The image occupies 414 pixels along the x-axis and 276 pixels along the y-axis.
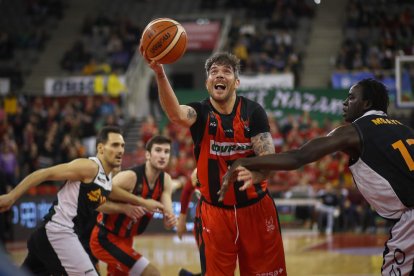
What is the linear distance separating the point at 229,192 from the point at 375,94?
1375mm

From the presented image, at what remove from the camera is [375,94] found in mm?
4859

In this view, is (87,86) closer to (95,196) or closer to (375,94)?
(95,196)

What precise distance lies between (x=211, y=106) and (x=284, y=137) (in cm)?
1303

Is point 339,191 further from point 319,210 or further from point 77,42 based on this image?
point 77,42

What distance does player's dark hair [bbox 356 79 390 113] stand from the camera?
4.84m

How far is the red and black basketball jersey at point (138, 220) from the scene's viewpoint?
7.16 metres

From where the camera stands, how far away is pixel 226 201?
5.50 m

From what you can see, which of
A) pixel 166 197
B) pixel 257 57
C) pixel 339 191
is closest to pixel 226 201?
pixel 166 197

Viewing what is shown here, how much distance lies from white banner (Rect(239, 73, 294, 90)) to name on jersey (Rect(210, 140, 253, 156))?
51.3 feet

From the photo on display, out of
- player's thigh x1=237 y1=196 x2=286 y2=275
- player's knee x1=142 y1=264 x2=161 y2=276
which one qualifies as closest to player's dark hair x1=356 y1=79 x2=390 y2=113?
player's thigh x1=237 y1=196 x2=286 y2=275

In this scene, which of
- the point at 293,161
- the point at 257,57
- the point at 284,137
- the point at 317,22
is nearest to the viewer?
the point at 293,161

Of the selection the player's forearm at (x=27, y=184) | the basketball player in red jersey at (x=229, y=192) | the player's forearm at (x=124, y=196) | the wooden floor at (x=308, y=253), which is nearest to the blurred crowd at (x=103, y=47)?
the wooden floor at (x=308, y=253)

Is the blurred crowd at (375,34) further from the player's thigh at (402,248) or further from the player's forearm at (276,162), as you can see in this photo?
the player's forearm at (276,162)

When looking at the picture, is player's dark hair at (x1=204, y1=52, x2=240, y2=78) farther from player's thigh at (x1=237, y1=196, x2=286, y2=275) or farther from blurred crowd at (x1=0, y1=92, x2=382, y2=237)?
blurred crowd at (x1=0, y1=92, x2=382, y2=237)
